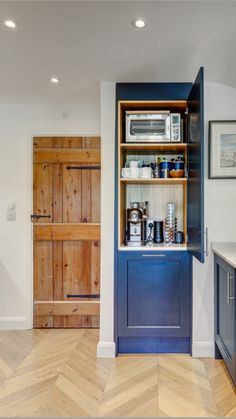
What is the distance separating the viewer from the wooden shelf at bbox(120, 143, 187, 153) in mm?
2531

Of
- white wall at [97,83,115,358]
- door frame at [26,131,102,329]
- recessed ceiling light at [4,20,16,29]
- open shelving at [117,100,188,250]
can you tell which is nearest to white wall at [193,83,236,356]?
open shelving at [117,100,188,250]

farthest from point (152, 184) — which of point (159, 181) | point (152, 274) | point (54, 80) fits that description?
point (54, 80)

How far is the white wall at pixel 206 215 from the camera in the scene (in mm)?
2555

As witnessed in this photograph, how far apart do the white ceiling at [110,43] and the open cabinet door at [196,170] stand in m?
0.23

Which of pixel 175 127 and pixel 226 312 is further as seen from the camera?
pixel 175 127

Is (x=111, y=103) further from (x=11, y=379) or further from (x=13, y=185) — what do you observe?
(x=11, y=379)

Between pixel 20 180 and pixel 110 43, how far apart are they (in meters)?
1.74

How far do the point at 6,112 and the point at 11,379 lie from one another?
8.29ft

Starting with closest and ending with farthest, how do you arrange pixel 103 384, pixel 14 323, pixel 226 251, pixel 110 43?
pixel 110 43
pixel 103 384
pixel 226 251
pixel 14 323

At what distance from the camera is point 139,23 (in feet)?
5.70

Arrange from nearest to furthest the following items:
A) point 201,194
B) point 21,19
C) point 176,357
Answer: point 21,19 → point 201,194 → point 176,357

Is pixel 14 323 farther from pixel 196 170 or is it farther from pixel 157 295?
pixel 196 170

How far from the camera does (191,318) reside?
8.36 ft

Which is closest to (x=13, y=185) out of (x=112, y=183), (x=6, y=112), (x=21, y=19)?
(x=6, y=112)
